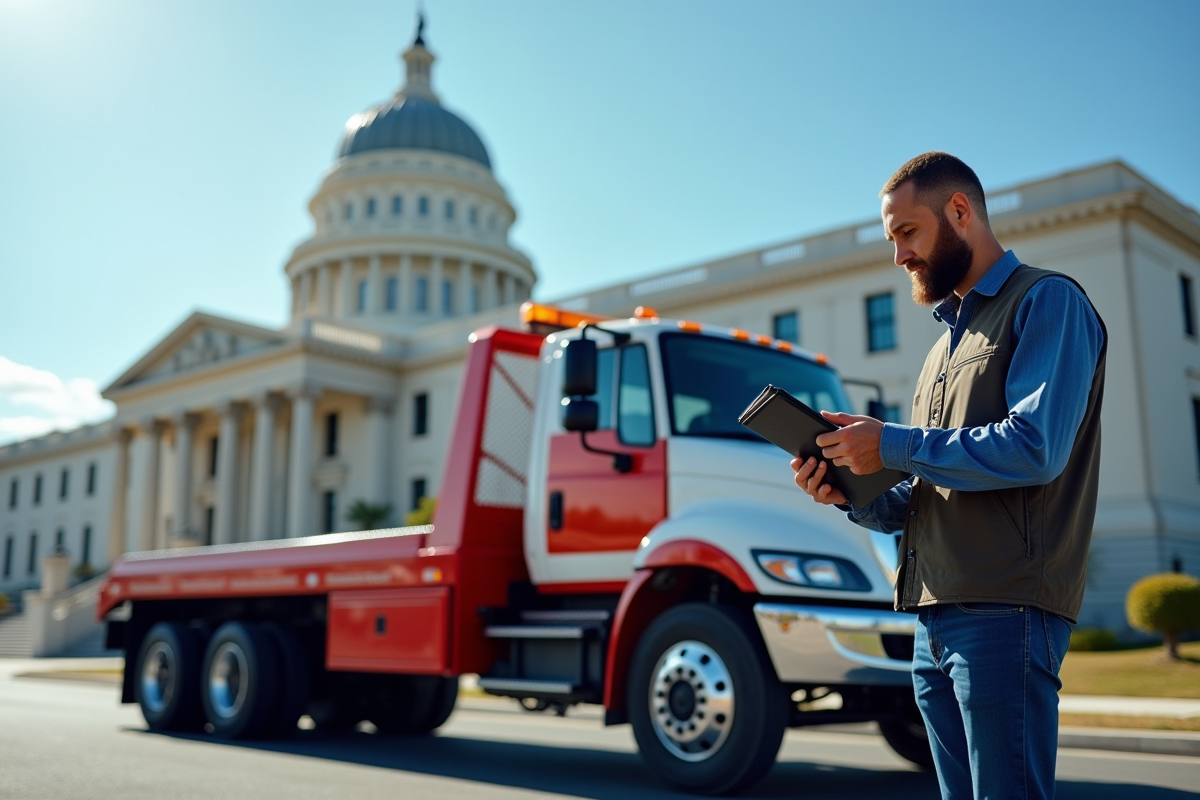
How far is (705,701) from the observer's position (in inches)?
260

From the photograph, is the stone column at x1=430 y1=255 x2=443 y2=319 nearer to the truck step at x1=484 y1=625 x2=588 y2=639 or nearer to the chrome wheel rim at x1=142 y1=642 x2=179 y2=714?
the chrome wheel rim at x1=142 y1=642 x2=179 y2=714

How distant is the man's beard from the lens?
8.66 feet

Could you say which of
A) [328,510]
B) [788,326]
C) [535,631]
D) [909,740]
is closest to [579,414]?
[535,631]

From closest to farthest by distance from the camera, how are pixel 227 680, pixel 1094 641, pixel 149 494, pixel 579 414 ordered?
pixel 579 414 < pixel 227 680 < pixel 1094 641 < pixel 149 494

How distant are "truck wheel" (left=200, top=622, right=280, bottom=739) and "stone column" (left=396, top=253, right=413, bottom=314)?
195 feet

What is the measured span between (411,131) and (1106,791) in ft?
246

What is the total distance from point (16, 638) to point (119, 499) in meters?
18.5

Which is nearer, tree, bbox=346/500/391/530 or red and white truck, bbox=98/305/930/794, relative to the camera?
red and white truck, bbox=98/305/930/794

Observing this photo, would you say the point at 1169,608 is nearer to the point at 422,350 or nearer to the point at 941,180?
the point at 941,180

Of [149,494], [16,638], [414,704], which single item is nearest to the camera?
[414,704]

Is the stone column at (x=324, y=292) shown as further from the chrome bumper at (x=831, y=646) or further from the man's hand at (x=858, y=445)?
the man's hand at (x=858, y=445)

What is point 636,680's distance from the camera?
6.89 m

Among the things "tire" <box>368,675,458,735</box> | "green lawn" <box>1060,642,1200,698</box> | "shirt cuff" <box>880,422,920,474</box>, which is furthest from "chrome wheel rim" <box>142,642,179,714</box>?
"green lawn" <box>1060,642,1200,698</box>

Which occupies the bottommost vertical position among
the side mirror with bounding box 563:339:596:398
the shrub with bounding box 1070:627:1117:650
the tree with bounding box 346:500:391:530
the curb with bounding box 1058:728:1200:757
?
the curb with bounding box 1058:728:1200:757
